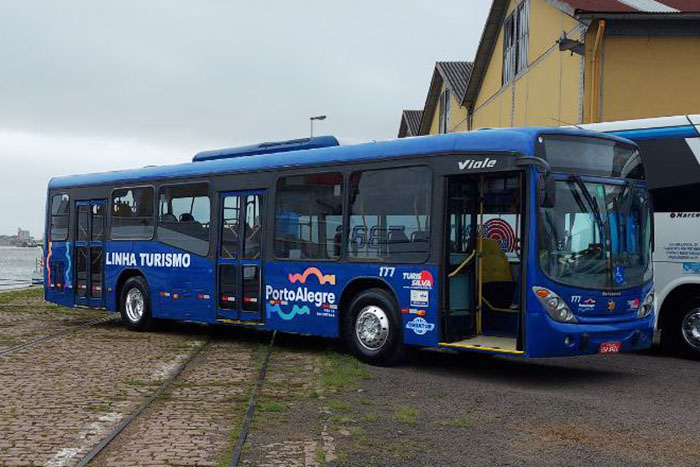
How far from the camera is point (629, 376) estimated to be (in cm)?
1149

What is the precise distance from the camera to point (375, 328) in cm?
1186

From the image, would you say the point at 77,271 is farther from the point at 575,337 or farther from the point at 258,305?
the point at 575,337

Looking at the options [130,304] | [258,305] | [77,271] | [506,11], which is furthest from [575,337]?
[506,11]

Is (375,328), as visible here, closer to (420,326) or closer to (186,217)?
(420,326)

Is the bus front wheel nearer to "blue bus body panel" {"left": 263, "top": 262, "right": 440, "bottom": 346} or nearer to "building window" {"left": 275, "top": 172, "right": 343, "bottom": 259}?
"blue bus body panel" {"left": 263, "top": 262, "right": 440, "bottom": 346}

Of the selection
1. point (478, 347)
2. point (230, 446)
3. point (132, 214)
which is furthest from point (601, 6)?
point (230, 446)

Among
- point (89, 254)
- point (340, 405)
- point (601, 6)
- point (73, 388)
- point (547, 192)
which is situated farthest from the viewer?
point (601, 6)

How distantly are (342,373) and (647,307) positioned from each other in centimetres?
377

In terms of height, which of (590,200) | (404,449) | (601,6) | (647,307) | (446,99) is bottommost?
(404,449)

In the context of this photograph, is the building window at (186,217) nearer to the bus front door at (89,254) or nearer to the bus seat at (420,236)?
the bus front door at (89,254)

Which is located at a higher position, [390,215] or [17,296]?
[390,215]

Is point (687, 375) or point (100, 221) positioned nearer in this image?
point (687, 375)

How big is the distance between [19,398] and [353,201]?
4.99 metres

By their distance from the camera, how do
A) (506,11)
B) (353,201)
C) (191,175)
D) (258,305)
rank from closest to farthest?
(353,201) → (258,305) → (191,175) → (506,11)
